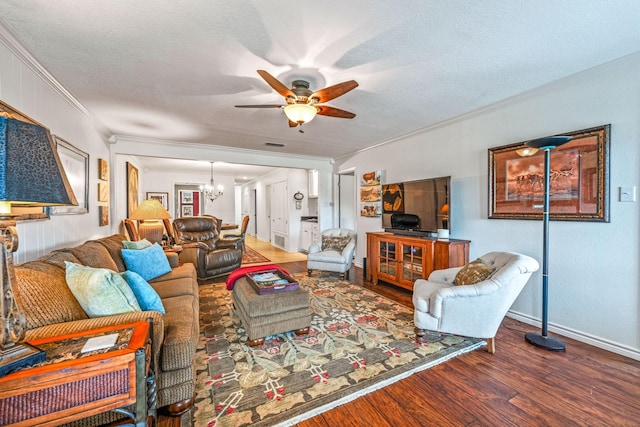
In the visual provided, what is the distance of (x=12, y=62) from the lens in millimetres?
1867

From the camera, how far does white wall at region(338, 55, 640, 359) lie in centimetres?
212

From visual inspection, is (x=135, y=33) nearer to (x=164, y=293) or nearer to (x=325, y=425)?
(x=164, y=293)

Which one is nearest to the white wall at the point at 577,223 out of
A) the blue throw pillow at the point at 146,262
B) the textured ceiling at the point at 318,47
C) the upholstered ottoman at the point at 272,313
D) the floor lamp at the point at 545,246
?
the textured ceiling at the point at 318,47

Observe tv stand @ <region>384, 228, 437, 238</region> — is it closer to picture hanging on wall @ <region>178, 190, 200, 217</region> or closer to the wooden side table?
the wooden side table

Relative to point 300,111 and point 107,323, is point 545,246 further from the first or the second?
point 107,323

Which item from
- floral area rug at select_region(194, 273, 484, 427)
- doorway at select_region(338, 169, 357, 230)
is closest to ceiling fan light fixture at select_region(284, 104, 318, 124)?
floral area rug at select_region(194, 273, 484, 427)

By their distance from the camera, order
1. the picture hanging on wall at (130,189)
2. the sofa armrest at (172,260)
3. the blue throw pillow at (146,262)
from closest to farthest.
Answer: the blue throw pillow at (146,262)
the sofa armrest at (172,260)
the picture hanging on wall at (130,189)

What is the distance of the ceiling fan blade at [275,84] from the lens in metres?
1.88

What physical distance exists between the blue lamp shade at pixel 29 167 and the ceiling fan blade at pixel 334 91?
1.69 meters

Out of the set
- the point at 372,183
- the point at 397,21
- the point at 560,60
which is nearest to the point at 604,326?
the point at 560,60

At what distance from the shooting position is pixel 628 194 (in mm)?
2113

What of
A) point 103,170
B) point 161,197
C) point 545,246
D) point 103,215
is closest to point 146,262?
point 103,215

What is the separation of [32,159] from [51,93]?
2.21m

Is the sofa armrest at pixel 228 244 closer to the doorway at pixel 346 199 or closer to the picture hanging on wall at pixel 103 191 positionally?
the picture hanging on wall at pixel 103 191
